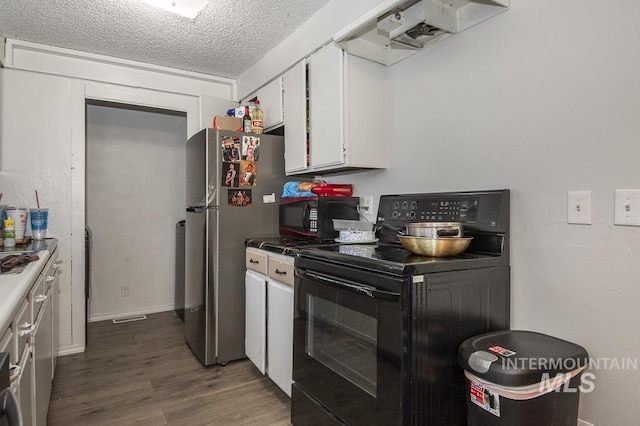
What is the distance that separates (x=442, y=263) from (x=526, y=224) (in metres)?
0.46

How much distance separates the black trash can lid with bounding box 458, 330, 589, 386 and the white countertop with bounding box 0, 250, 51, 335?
4.09 feet

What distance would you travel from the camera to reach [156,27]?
8.46 feet

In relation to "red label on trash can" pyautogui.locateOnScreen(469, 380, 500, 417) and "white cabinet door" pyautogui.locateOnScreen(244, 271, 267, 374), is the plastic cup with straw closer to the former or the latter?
"white cabinet door" pyautogui.locateOnScreen(244, 271, 267, 374)

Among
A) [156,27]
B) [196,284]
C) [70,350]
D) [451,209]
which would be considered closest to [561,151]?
[451,209]

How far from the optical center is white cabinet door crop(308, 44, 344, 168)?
2090 mm

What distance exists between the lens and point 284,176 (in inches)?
109

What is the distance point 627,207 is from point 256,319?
1942mm

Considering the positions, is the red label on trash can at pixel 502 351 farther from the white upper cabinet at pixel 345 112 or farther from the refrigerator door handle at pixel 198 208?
the refrigerator door handle at pixel 198 208

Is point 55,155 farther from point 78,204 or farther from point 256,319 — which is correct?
point 256,319

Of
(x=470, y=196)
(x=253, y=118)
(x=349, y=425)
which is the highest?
(x=253, y=118)

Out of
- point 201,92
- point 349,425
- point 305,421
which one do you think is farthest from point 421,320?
point 201,92

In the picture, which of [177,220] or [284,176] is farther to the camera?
[177,220]

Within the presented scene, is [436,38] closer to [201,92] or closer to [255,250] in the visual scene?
[255,250]

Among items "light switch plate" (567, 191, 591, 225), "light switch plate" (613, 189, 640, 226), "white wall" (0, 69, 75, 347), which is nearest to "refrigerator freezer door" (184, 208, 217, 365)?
"white wall" (0, 69, 75, 347)
